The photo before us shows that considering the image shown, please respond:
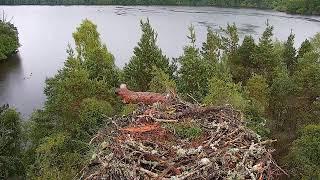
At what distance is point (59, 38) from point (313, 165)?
62220 millimetres

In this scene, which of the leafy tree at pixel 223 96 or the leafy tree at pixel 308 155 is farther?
the leafy tree at pixel 308 155

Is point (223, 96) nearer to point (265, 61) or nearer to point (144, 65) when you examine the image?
point (144, 65)

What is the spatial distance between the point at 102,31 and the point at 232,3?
48.0m

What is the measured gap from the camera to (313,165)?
23.4 metres

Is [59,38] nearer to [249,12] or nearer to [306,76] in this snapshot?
[249,12]

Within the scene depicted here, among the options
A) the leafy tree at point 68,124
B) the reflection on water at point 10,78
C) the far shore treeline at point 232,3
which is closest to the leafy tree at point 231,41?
the leafy tree at point 68,124

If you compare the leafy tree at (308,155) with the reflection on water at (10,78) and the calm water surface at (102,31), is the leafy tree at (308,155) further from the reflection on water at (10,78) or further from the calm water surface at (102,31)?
the reflection on water at (10,78)

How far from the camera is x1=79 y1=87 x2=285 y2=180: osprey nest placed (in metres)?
8.32

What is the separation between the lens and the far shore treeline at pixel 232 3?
101250 millimetres

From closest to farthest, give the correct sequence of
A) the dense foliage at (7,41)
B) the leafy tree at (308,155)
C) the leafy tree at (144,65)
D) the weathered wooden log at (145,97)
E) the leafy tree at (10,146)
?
the weathered wooden log at (145,97), the leafy tree at (308,155), the leafy tree at (10,146), the leafy tree at (144,65), the dense foliage at (7,41)

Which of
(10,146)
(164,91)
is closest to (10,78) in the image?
(10,146)

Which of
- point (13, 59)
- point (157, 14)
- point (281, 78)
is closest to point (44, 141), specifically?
Result: point (281, 78)

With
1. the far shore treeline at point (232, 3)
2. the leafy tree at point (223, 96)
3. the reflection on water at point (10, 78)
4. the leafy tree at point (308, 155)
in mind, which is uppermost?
the far shore treeline at point (232, 3)

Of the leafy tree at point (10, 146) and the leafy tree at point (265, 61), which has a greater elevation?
the leafy tree at point (265, 61)
